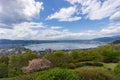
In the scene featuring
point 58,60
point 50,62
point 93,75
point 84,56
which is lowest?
point 84,56

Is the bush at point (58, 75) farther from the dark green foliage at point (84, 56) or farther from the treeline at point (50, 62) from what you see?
the dark green foliage at point (84, 56)

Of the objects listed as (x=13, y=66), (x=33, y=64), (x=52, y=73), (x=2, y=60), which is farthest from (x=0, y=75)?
(x=52, y=73)

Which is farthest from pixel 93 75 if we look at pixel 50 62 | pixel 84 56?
pixel 84 56

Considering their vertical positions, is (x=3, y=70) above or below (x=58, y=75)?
below

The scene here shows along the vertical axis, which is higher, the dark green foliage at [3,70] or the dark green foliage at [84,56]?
the dark green foliage at [84,56]

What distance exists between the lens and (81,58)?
4338cm

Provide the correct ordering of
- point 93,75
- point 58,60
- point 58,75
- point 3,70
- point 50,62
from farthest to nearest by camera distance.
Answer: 1. point 3,70
2. point 58,60
3. point 50,62
4. point 93,75
5. point 58,75

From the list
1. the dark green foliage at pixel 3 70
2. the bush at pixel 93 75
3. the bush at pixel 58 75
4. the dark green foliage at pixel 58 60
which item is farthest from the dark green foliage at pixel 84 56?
the bush at pixel 58 75

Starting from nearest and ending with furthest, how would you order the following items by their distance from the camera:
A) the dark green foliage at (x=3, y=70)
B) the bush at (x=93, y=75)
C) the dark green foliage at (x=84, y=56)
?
1. the bush at (x=93, y=75)
2. the dark green foliage at (x=3, y=70)
3. the dark green foliage at (x=84, y=56)

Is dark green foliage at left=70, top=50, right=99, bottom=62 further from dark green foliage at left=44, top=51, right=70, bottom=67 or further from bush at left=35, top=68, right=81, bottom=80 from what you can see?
bush at left=35, top=68, right=81, bottom=80

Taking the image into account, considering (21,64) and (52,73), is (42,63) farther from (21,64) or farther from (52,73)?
(52,73)

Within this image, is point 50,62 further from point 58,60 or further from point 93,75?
point 93,75

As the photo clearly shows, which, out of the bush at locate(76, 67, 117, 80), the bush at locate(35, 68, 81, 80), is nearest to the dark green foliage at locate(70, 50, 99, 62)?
the bush at locate(76, 67, 117, 80)

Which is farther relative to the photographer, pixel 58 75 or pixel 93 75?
pixel 93 75
